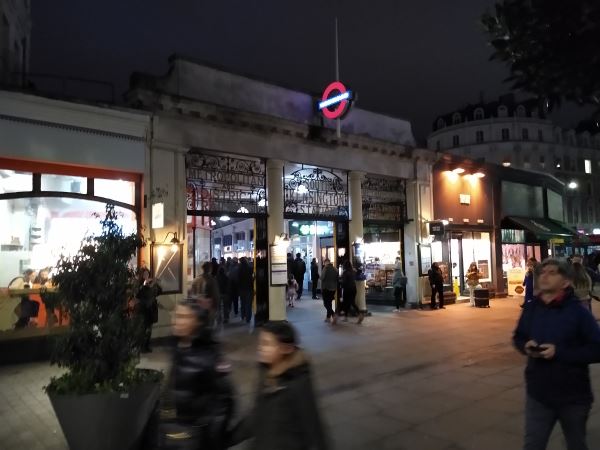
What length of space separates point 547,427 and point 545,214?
22.7m

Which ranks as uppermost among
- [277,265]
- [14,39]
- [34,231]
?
[14,39]

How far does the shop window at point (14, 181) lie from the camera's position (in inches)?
373

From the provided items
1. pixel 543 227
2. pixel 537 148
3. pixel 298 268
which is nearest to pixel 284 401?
Answer: pixel 298 268

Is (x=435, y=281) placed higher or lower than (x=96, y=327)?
lower

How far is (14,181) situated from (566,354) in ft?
32.3

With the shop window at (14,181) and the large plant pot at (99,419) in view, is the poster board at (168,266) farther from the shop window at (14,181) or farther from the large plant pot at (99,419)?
the large plant pot at (99,419)

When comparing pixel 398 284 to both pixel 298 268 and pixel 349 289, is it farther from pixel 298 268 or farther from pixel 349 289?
pixel 298 268

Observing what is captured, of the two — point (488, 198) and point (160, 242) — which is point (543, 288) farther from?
point (488, 198)

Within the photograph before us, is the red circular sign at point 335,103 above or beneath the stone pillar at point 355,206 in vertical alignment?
above

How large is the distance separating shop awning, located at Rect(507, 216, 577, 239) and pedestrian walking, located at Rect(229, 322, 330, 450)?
64.9 feet

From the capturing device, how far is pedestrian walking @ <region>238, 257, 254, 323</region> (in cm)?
1296

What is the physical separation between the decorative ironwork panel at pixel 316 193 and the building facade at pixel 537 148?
5219cm

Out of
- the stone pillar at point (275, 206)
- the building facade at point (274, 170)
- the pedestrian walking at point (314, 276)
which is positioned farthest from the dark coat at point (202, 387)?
the pedestrian walking at point (314, 276)

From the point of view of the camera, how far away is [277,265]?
13266 millimetres
